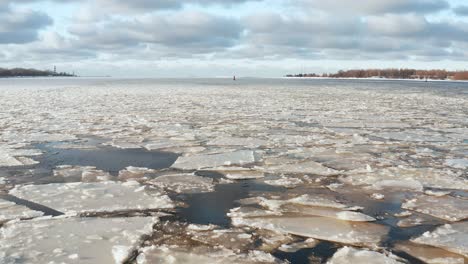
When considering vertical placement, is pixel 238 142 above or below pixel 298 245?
above

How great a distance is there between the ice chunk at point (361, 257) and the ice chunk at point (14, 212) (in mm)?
2104

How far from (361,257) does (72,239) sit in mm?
1722

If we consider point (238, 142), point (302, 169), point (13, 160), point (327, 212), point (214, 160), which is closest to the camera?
point (327, 212)

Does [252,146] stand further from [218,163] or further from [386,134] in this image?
[386,134]

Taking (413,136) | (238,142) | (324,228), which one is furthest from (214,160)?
(413,136)

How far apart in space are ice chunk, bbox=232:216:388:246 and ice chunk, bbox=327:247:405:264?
0.55 feet

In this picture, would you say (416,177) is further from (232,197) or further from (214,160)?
(214,160)

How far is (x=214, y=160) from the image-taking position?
5.23m

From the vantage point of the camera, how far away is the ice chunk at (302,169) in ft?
15.5

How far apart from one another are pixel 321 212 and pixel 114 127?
565cm

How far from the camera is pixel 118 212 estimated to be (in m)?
3.36

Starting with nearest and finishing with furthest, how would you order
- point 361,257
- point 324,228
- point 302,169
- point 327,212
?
point 361,257
point 324,228
point 327,212
point 302,169

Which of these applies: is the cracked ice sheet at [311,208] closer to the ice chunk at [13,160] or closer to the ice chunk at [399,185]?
the ice chunk at [399,185]

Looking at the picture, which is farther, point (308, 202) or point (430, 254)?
point (308, 202)
